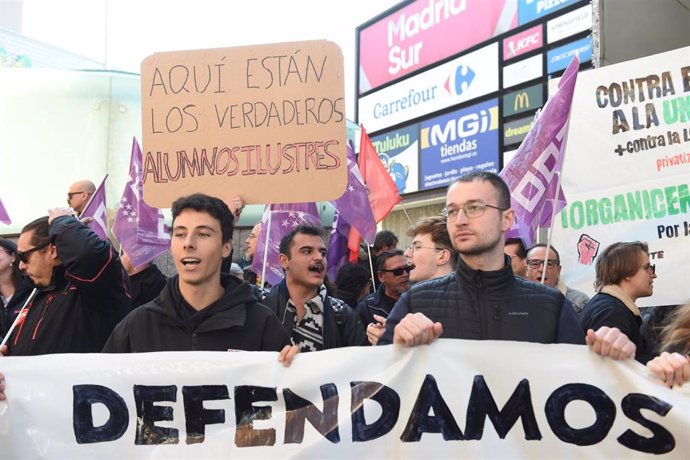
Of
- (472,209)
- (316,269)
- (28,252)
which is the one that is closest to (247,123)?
(316,269)

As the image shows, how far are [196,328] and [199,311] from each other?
66 millimetres

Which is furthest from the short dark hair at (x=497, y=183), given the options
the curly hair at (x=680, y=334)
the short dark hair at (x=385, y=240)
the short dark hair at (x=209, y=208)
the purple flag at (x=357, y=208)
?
the short dark hair at (x=385, y=240)

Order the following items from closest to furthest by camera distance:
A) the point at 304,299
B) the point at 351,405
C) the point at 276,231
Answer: the point at 351,405
the point at 304,299
the point at 276,231

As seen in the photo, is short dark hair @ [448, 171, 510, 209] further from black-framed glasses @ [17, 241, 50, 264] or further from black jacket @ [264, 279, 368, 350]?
black-framed glasses @ [17, 241, 50, 264]

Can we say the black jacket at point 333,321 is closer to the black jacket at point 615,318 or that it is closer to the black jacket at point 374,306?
the black jacket at point 374,306

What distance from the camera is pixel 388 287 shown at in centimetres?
515

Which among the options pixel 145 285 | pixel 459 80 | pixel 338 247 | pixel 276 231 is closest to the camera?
pixel 145 285

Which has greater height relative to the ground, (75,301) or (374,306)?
(75,301)

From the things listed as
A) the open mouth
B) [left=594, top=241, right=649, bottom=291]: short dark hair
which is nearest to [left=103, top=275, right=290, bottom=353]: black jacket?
the open mouth

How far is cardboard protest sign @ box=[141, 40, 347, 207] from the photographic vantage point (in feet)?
13.0

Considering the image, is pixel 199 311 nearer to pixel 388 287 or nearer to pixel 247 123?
pixel 247 123

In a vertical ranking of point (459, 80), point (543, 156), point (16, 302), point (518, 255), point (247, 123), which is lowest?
→ point (16, 302)

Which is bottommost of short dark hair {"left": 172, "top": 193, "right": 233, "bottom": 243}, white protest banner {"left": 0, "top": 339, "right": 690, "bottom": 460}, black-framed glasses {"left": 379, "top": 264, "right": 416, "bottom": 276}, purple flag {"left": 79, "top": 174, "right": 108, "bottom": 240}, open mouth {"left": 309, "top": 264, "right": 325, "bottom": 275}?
white protest banner {"left": 0, "top": 339, "right": 690, "bottom": 460}

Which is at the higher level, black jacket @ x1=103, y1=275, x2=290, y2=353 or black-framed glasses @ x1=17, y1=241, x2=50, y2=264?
black-framed glasses @ x1=17, y1=241, x2=50, y2=264
